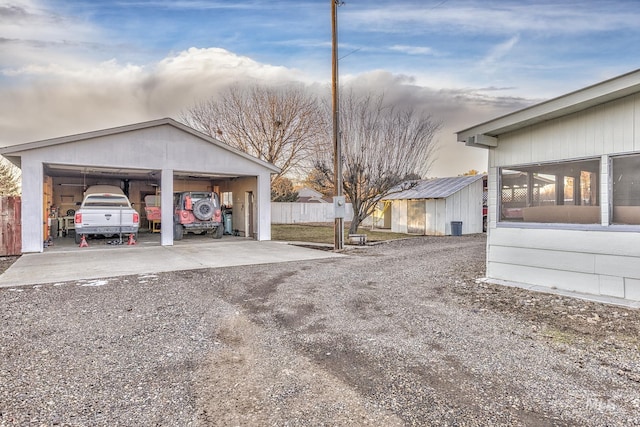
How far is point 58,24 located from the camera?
439 inches

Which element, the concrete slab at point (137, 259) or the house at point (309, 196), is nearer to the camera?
the concrete slab at point (137, 259)

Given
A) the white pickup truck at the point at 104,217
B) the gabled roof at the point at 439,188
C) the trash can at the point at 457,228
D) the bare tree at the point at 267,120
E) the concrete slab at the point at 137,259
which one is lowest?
the concrete slab at the point at 137,259

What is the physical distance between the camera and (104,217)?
42.2 ft

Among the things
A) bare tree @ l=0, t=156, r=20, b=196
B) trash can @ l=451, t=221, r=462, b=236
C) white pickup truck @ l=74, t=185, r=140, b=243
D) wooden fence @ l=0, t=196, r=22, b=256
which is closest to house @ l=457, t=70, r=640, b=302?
white pickup truck @ l=74, t=185, r=140, b=243

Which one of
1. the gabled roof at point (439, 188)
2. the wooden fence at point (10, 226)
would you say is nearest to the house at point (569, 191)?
the gabled roof at point (439, 188)

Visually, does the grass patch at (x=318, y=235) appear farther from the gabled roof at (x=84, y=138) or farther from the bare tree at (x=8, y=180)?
the bare tree at (x=8, y=180)

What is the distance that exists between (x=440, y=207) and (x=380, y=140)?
20.9 feet

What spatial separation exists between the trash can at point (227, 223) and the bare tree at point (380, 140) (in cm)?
638

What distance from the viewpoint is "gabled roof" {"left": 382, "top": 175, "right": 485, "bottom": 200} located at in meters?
19.8

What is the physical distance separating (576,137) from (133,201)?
21262 mm

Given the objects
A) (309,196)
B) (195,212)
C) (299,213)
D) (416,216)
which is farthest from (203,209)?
(309,196)

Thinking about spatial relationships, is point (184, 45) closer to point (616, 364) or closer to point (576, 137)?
point (576, 137)

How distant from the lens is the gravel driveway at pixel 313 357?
263cm

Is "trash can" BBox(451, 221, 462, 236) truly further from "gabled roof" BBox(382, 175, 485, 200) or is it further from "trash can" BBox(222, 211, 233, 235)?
"trash can" BBox(222, 211, 233, 235)
